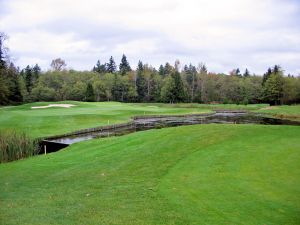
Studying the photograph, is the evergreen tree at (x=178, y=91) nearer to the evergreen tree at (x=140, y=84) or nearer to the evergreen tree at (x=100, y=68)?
the evergreen tree at (x=140, y=84)

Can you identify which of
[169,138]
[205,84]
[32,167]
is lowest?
[32,167]

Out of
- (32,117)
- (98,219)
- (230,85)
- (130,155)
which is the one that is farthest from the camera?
(230,85)

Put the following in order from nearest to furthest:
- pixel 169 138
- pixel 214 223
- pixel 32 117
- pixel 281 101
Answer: pixel 214 223
pixel 169 138
pixel 32 117
pixel 281 101

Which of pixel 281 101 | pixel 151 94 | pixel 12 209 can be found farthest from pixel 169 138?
pixel 151 94

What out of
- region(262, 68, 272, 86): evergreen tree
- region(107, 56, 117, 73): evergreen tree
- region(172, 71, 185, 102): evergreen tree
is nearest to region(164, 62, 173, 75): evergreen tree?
region(107, 56, 117, 73): evergreen tree

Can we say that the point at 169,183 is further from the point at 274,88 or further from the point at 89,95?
the point at 274,88

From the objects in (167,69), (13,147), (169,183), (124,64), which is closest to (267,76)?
(167,69)

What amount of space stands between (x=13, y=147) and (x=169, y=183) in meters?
14.7

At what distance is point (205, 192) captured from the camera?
11.2m

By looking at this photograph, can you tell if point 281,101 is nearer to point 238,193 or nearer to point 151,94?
point 151,94

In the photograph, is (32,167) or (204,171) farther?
(32,167)

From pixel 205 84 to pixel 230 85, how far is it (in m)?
8.59

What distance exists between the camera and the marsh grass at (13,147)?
2292 centimetres

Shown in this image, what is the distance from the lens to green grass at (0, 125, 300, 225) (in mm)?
9664
